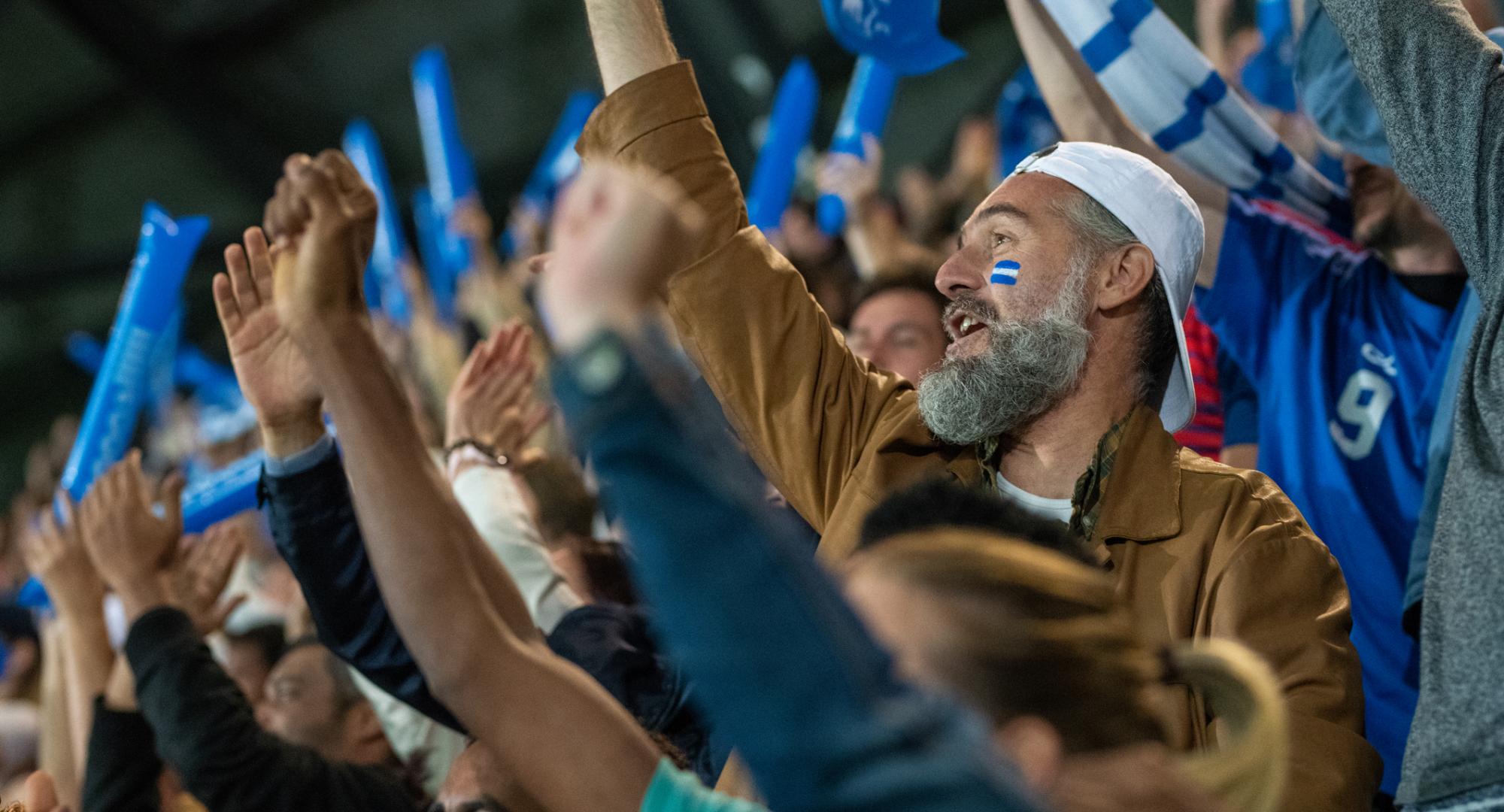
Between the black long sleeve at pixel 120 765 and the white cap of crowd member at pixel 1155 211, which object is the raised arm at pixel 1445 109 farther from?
the black long sleeve at pixel 120 765

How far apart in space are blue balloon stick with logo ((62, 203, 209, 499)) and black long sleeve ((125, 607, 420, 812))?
22.4 inches

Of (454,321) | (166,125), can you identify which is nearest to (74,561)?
(454,321)

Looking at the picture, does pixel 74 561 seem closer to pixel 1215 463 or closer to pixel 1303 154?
pixel 1215 463

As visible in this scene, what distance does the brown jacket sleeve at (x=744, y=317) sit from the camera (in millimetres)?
2004

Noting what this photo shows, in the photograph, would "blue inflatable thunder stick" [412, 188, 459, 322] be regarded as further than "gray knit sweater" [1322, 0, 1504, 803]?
Yes

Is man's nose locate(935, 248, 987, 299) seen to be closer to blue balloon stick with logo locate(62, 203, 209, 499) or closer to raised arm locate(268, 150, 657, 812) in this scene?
raised arm locate(268, 150, 657, 812)

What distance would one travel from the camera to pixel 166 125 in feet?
31.8

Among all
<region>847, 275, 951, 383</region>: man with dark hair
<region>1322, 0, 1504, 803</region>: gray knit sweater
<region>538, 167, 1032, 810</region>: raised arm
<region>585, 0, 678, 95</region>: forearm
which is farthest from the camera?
<region>847, 275, 951, 383</region>: man with dark hair

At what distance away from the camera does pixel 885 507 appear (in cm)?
119

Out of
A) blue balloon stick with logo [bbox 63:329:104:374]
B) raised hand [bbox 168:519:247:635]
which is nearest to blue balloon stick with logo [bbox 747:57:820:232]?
raised hand [bbox 168:519:247:635]

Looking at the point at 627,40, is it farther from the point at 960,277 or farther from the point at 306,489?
the point at 306,489

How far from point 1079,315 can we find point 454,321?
4.22 m

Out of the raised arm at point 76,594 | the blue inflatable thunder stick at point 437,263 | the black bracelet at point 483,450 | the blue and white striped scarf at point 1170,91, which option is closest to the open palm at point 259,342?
the black bracelet at point 483,450

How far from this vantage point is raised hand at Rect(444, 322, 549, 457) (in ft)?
8.76
